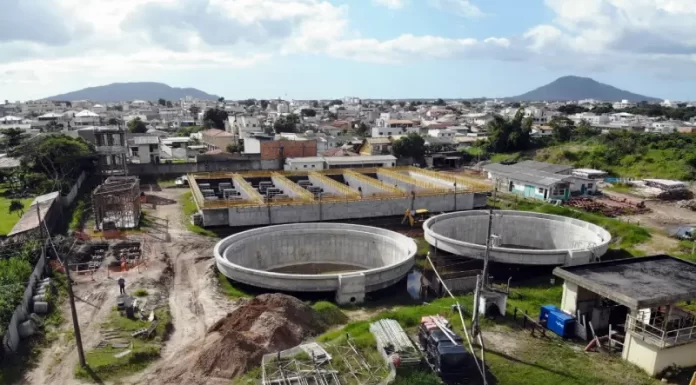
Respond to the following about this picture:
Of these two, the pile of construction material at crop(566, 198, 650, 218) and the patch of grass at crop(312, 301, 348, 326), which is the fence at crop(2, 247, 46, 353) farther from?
the pile of construction material at crop(566, 198, 650, 218)

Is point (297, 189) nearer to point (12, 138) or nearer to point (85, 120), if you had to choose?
point (12, 138)

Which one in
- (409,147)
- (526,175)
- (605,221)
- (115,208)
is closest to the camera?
(115,208)

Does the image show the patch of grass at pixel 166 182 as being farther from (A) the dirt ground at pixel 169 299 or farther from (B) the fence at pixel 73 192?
(A) the dirt ground at pixel 169 299

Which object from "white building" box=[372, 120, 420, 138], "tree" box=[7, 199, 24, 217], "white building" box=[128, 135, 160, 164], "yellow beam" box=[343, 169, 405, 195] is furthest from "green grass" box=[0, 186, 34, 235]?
"white building" box=[372, 120, 420, 138]

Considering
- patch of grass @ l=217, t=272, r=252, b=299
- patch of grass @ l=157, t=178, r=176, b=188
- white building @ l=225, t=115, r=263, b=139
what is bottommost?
patch of grass @ l=217, t=272, r=252, b=299

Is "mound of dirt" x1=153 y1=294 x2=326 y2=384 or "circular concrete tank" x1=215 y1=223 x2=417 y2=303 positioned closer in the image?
"mound of dirt" x1=153 y1=294 x2=326 y2=384

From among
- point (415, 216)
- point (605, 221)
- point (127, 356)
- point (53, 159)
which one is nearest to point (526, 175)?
point (605, 221)
